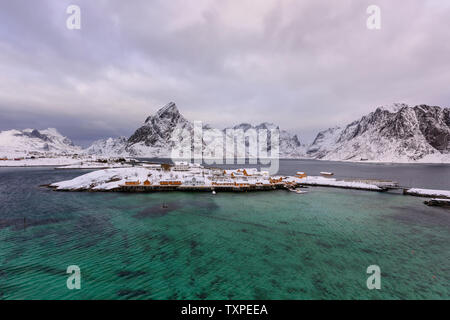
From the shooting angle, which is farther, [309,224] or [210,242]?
[309,224]

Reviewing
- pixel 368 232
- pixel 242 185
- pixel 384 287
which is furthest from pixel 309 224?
pixel 242 185

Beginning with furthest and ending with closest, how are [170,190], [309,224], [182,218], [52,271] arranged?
[170,190] < [182,218] < [309,224] < [52,271]

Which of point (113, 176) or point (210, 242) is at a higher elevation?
point (113, 176)

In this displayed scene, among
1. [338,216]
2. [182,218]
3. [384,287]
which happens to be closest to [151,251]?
[182,218]

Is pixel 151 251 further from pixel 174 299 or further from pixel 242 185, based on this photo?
pixel 242 185

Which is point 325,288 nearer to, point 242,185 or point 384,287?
point 384,287
